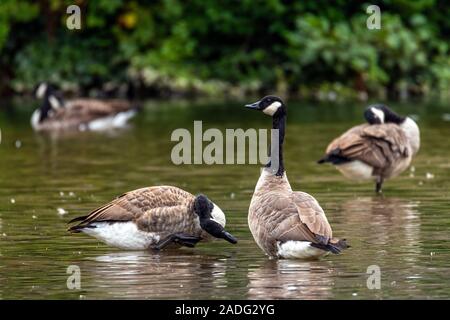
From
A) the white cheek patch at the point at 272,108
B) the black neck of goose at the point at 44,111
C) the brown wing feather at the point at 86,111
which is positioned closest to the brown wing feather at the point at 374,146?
the white cheek patch at the point at 272,108

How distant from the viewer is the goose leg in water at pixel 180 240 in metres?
13.9

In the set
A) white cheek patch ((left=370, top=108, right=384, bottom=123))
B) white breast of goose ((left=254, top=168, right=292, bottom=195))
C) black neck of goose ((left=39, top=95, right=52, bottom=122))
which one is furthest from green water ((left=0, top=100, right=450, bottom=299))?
black neck of goose ((left=39, top=95, right=52, bottom=122))

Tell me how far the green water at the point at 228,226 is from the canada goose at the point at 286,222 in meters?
0.18

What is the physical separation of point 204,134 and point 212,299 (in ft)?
56.2

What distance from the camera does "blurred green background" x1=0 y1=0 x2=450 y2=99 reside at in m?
41.9

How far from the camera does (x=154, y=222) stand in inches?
552

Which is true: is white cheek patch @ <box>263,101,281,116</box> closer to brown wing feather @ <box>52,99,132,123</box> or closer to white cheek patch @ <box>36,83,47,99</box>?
brown wing feather @ <box>52,99,132,123</box>

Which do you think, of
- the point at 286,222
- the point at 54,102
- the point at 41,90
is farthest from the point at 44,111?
the point at 286,222

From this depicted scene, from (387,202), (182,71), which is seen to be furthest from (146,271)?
(182,71)

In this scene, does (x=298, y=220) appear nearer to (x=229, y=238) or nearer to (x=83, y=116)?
(x=229, y=238)

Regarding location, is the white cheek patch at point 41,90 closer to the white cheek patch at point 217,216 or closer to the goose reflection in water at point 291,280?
the white cheek patch at point 217,216

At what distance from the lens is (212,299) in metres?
11.4

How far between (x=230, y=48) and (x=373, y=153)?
27.2 m

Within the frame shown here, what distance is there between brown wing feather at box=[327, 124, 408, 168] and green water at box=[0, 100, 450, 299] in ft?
1.87
